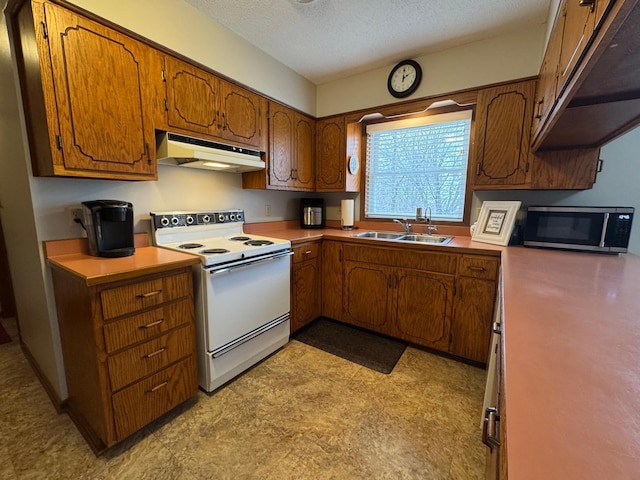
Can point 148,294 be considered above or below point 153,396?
above

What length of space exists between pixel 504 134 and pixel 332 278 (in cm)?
181

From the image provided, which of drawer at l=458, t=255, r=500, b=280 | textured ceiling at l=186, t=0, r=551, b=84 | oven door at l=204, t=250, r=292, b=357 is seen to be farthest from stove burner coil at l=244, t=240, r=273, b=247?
textured ceiling at l=186, t=0, r=551, b=84

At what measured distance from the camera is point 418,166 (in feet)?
9.00

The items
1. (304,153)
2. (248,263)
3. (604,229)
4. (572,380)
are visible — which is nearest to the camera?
(572,380)

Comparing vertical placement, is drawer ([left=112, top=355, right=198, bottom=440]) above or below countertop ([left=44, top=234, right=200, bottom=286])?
below

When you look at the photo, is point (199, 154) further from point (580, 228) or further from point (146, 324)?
point (580, 228)

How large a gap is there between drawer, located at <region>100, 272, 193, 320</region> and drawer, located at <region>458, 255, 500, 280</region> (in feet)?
6.02

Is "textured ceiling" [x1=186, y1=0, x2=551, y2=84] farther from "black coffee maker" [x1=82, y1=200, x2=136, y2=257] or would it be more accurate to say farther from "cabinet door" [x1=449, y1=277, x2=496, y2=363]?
"cabinet door" [x1=449, y1=277, x2=496, y2=363]

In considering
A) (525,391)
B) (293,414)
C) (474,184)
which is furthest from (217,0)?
(293,414)

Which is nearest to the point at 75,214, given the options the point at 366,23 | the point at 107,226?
the point at 107,226

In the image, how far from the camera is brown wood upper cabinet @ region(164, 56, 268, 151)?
1.74 metres

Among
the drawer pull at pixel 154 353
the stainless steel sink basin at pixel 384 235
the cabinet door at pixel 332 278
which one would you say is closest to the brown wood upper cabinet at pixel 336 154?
the stainless steel sink basin at pixel 384 235

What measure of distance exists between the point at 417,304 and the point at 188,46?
8.17 ft

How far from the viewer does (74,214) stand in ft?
5.13
